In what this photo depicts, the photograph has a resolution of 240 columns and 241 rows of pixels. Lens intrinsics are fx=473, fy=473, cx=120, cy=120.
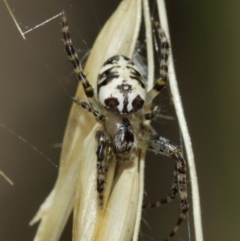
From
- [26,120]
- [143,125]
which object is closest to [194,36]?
[26,120]

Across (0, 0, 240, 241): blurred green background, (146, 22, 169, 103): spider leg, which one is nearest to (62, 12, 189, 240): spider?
(146, 22, 169, 103): spider leg

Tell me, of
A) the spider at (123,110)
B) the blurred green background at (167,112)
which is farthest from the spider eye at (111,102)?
the blurred green background at (167,112)

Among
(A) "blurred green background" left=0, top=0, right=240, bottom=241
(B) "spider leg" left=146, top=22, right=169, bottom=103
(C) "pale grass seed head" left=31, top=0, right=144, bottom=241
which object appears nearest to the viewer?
(C) "pale grass seed head" left=31, top=0, right=144, bottom=241

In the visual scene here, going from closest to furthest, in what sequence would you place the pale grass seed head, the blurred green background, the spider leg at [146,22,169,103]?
the pale grass seed head, the spider leg at [146,22,169,103], the blurred green background

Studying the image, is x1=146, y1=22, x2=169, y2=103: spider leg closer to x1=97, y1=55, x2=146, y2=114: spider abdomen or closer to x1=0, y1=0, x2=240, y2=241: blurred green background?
x1=97, y1=55, x2=146, y2=114: spider abdomen

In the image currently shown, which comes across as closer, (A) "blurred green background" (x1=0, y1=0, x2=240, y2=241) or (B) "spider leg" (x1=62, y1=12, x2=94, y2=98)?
(B) "spider leg" (x1=62, y1=12, x2=94, y2=98)
